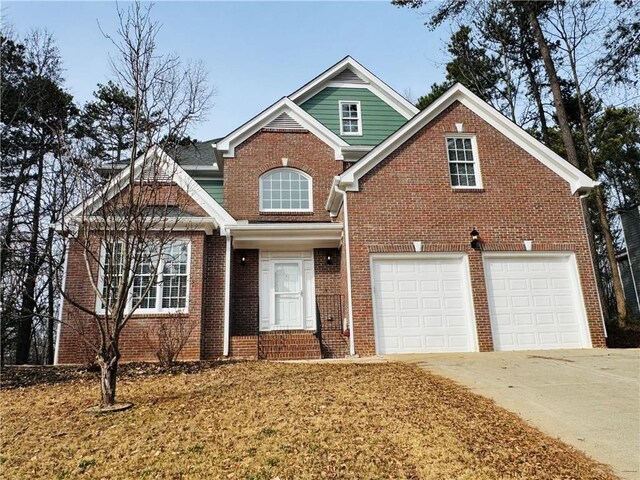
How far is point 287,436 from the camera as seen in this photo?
14.0ft

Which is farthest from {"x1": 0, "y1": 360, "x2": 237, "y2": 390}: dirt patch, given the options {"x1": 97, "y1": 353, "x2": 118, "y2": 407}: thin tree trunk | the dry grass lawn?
{"x1": 97, "y1": 353, "x2": 118, "y2": 407}: thin tree trunk

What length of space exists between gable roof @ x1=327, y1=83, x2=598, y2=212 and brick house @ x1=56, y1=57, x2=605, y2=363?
0.03 meters

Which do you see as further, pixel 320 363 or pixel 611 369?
pixel 320 363

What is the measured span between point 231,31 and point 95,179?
570 cm

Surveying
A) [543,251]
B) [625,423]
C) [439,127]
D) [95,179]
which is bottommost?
[625,423]

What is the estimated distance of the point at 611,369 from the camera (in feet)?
24.2

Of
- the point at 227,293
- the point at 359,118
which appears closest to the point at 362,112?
the point at 359,118

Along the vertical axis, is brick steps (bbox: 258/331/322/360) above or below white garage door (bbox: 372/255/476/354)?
below

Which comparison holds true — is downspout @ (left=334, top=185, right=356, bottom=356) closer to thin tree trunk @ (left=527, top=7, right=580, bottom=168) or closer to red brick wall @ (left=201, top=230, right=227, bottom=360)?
red brick wall @ (left=201, top=230, right=227, bottom=360)

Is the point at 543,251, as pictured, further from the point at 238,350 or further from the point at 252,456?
the point at 252,456

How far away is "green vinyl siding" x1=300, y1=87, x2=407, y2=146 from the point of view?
15.7 m

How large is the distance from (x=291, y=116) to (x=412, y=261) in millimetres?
6964

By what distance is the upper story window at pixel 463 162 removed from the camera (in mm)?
10992

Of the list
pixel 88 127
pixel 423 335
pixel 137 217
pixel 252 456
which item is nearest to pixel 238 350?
pixel 423 335
